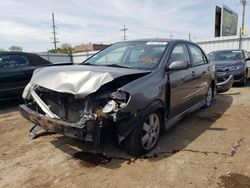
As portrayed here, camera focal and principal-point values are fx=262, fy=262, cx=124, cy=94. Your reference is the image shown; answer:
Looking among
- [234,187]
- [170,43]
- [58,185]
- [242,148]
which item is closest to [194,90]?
[170,43]

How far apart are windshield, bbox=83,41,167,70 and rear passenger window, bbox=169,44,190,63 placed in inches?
8.2

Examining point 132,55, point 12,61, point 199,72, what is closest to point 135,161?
point 132,55

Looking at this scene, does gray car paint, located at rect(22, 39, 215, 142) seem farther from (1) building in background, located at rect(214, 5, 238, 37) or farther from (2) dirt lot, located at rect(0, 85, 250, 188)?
(1) building in background, located at rect(214, 5, 238, 37)

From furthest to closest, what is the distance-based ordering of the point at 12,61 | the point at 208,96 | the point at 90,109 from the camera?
the point at 12,61
the point at 208,96
the point at 90,109

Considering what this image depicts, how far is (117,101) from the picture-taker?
3234mm

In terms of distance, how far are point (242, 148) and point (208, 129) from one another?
0.96 m

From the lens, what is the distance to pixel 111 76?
3221 mm

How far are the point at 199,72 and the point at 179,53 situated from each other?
928mm

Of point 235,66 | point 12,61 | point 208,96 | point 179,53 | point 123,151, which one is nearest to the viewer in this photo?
point 123,151

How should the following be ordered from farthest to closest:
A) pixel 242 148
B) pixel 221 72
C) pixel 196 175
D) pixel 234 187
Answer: pixel 221 72, pixel 242 148, pixel 196 175, pixel 234 187

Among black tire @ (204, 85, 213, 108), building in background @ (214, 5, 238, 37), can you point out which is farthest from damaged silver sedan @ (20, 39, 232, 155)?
building in background @ (214, 5, 238, 37)

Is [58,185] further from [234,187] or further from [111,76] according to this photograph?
[234,187]

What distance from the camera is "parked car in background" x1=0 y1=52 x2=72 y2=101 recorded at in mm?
6688

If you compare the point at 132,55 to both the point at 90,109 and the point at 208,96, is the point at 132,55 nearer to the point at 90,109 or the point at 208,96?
the point at 90,109
